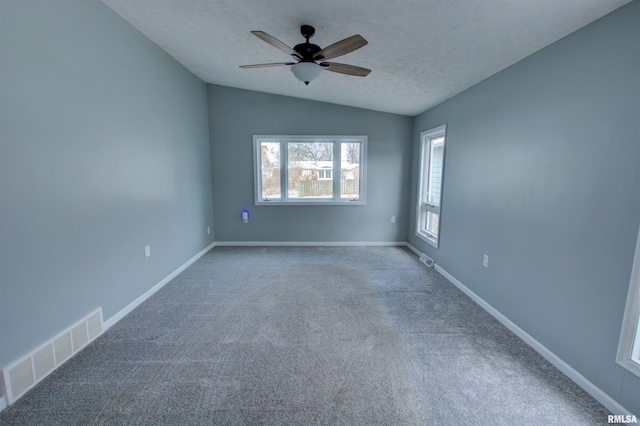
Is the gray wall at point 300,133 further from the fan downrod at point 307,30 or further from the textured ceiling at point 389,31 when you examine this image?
the fan downrod at point 307,30

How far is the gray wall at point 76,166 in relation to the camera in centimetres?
158

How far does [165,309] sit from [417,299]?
8.42 ft

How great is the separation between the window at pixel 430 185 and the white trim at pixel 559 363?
1.30 meters

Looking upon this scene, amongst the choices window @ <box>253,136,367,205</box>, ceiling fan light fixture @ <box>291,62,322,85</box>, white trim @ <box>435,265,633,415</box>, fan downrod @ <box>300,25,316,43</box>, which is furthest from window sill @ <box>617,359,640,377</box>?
window @ <box>253,136,367,205</box>

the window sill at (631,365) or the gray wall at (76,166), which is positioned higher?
the gray wall at (76,166)

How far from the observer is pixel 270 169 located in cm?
475

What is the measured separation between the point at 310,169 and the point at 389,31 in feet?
9.43

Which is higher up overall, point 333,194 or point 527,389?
point 333,194

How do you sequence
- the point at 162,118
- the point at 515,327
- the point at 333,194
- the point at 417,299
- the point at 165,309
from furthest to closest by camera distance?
the point at 333,194, the point at 162,118, the point at 417,299, the point at 165,309, the point at 515,327

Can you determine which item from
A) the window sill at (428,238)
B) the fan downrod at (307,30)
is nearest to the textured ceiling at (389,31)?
the fan downrod at (307,30)

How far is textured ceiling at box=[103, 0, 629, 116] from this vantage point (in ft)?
5.46

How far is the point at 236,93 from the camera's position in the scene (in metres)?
4.47

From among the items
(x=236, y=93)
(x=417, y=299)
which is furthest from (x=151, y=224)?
(x=417, y=299)

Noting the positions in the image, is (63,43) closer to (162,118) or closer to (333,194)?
(162,118)
